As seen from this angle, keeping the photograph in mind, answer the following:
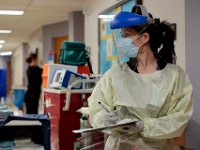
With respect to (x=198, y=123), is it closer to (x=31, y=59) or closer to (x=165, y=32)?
A: (x=165, y=32)

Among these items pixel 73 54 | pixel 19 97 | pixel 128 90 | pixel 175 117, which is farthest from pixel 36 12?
pixel 175 117

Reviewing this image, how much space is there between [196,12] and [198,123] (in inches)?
29.9

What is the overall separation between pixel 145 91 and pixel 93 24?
3.31 m

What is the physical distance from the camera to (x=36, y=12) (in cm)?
675

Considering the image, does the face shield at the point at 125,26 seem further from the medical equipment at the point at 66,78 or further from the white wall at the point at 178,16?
the medical equipment at the point at 66,78

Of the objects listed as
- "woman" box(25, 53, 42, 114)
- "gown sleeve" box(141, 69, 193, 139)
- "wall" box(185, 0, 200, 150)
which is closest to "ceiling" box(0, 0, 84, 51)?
"woman" box(25, 53, 42, 114)

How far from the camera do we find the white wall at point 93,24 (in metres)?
4.74

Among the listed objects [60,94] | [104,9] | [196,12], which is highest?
[104,9]

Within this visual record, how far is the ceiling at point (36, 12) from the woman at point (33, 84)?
88 centimetres

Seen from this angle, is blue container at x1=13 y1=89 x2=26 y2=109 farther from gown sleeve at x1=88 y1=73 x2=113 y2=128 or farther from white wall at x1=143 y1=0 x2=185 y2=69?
gown sleeve at x1=88 y1=73 x2=113 y2=128

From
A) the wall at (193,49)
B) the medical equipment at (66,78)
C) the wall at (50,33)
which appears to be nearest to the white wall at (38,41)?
the wall at (50,33)

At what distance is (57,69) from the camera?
3.50 meters

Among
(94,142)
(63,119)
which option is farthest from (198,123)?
(63,119)

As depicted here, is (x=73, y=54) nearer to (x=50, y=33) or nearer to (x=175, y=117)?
(x=175, y=117)
